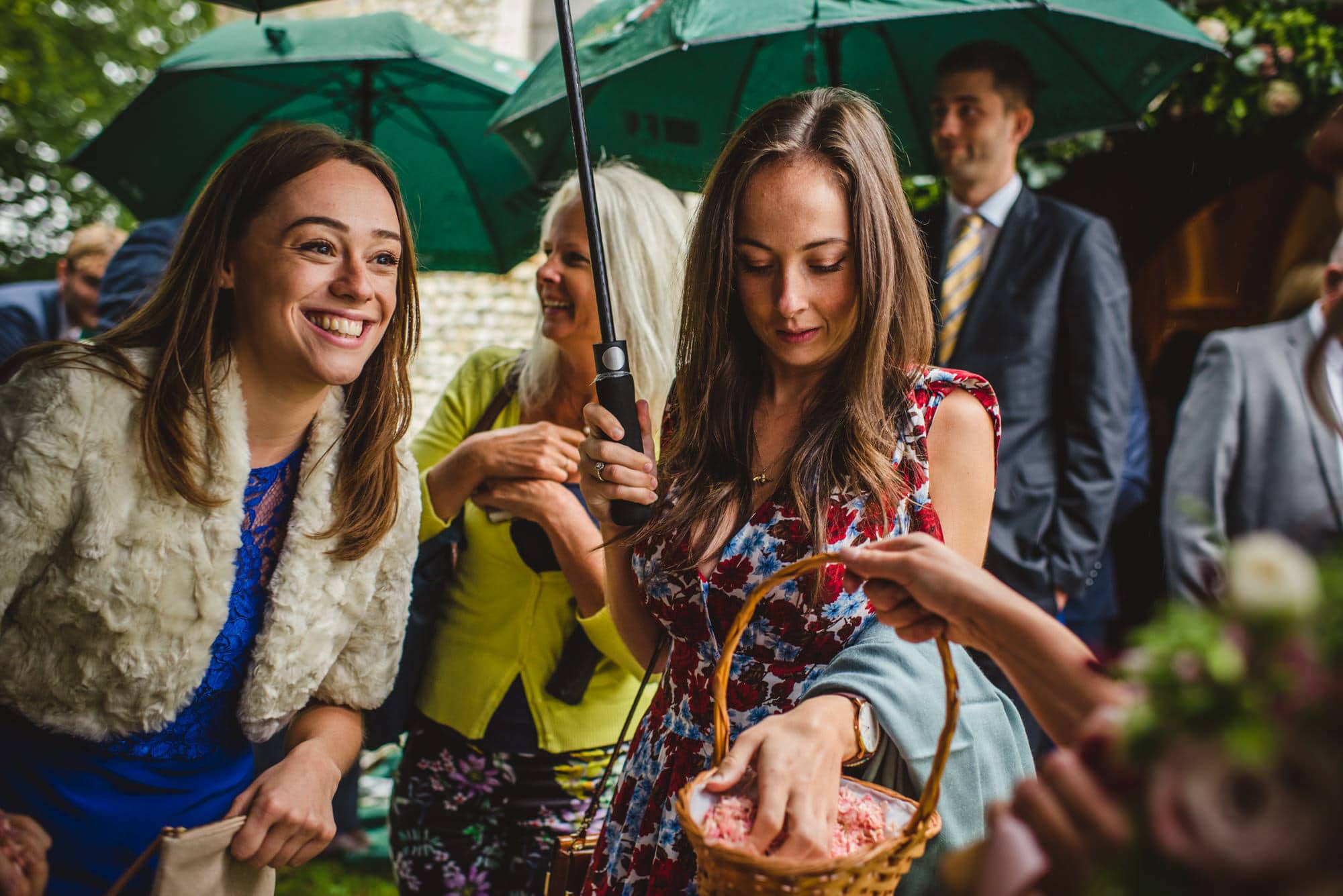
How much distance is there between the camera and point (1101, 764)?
72 centimetres

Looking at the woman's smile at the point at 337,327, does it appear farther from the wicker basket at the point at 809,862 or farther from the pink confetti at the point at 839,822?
the pink confetti at the point at 839,822

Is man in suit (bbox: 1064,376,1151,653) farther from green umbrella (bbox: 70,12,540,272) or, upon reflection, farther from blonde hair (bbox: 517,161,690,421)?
green umbrella (bbox: 70,12,540,272)

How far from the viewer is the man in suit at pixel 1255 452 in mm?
3312

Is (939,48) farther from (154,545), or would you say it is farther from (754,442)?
(154,545)

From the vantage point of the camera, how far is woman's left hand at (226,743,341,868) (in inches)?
64.6

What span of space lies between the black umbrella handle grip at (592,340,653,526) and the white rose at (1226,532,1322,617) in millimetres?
1263

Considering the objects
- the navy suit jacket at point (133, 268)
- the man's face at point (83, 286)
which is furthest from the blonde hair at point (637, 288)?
the man's face at point (83, 286)

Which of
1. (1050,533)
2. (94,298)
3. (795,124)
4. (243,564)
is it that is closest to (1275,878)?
(795,124)

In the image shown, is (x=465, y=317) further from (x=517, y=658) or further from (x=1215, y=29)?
(x=517, y=658)

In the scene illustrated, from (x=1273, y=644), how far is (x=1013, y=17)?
358 centimetres

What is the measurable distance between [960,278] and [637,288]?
1.30 m

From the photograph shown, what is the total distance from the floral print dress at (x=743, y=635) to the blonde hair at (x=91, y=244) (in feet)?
14.9

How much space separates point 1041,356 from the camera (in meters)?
3.35

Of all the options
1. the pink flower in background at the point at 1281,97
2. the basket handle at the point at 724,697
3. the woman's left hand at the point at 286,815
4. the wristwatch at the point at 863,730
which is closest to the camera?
the basket handle at the point at 724,697
